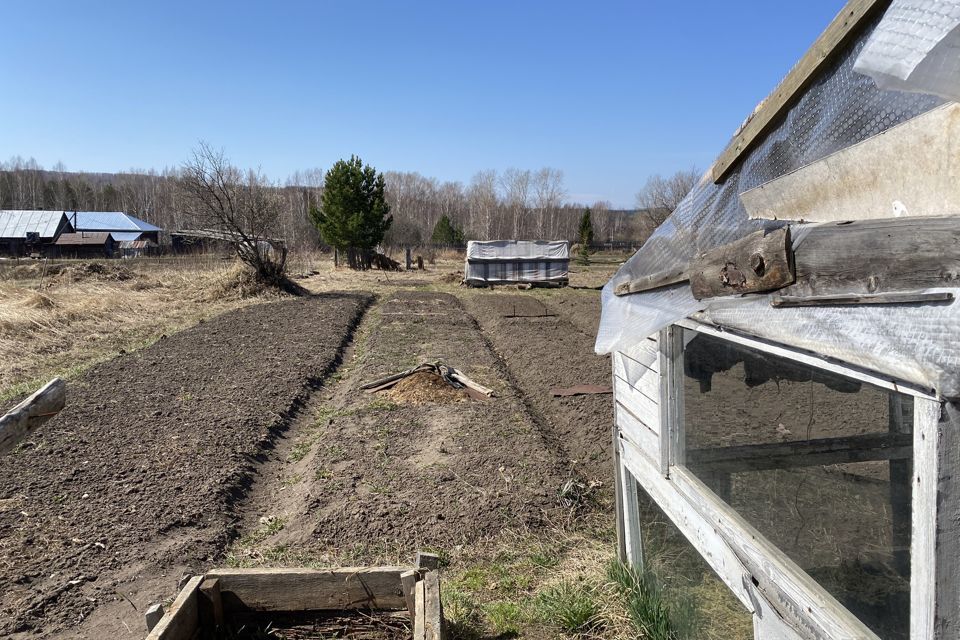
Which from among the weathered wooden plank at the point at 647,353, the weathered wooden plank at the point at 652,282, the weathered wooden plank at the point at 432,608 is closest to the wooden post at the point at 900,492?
the weathered wooden plank at the point at 652,282

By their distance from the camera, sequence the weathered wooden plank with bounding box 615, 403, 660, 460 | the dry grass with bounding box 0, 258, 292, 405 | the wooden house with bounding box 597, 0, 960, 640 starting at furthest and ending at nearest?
the dry grass with bounding box 0, 258, 292, 405 < the weathered wooden plank with bounding box 615, 403, 660, 460 < the wooden house with bounding box 597, 0, 960, 640

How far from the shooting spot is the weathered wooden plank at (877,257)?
1303mm

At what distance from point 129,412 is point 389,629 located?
5730mm

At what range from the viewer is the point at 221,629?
3.23m

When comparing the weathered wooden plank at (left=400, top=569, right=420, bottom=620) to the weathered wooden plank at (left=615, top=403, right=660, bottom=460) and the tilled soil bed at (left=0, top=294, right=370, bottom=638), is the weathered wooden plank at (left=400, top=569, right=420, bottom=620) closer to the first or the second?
the weathered wooden plank at (left=615, top=403, right=660, bottom=460)

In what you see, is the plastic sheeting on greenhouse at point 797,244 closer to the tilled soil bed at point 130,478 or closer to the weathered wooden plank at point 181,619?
the weathered wooden plank at point 181,619

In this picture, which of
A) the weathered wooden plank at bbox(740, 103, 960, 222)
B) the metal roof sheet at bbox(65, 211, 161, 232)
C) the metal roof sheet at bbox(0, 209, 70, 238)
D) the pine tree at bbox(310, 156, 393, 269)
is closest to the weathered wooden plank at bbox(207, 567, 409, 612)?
the weathered wooden plank at bbox(740, 103, 960, 222)

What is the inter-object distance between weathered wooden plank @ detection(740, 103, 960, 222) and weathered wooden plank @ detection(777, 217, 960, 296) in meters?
0.13

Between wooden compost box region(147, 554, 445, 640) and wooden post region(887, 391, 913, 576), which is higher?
wooden post region(887, 391, 913, 576)

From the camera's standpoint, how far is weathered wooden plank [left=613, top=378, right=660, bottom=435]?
308cm

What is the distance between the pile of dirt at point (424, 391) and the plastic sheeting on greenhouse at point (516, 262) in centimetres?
1845

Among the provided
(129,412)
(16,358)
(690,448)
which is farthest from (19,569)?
(16,358)

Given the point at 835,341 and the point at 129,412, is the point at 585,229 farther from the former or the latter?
the point at 835,341

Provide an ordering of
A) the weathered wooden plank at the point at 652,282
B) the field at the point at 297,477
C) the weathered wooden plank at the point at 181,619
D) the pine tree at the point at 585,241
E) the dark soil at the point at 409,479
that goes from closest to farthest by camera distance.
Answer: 1. the weathered wooden plank at the point at 652,282
2. the weathered wooden plank at the point at 181,619
3. the field at the point at 297,477
4. the dark soil at the point at 409,479
5. the pine tree at the point at 585,241
